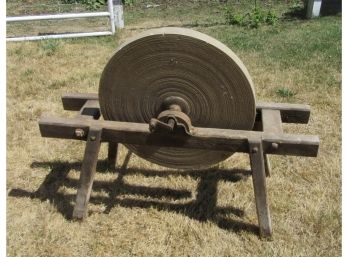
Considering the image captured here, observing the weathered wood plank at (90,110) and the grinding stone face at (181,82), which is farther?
the weathered wood plank at (90,110)

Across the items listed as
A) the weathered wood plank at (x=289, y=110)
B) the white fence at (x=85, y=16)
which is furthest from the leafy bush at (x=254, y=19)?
the weathered wood plank at (x=289, y=110)

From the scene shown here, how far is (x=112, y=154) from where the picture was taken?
378 centimetres

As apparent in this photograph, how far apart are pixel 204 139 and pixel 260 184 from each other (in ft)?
1.58

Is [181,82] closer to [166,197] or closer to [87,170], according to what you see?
[87,170]

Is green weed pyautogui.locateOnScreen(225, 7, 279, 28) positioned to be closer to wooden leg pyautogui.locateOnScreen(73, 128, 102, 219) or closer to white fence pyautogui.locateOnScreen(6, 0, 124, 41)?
white fence pyautogui.locateOnScreen(6, 0, 124, 41)

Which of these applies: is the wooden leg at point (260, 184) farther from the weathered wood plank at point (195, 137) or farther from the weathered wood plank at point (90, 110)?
the weathered wood plank at point (90, 110)

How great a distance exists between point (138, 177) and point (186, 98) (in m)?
1.06

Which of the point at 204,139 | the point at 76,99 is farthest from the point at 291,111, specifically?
the point at 76,99

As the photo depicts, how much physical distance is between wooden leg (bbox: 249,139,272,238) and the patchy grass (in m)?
0.12

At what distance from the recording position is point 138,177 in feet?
12.0

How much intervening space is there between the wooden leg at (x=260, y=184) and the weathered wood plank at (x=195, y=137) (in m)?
0.05

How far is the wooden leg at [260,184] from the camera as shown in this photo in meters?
2.75

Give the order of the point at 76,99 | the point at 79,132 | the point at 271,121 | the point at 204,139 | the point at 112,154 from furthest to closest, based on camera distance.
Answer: the point at 112,154 → the point at 76,99 → the point at 271,121 → the point at 79,132 → the point at 204,139

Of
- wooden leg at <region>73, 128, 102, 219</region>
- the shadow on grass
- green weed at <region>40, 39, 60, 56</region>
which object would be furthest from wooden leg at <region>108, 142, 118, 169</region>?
green weed at <region>40, 39, 60, 56</region>
